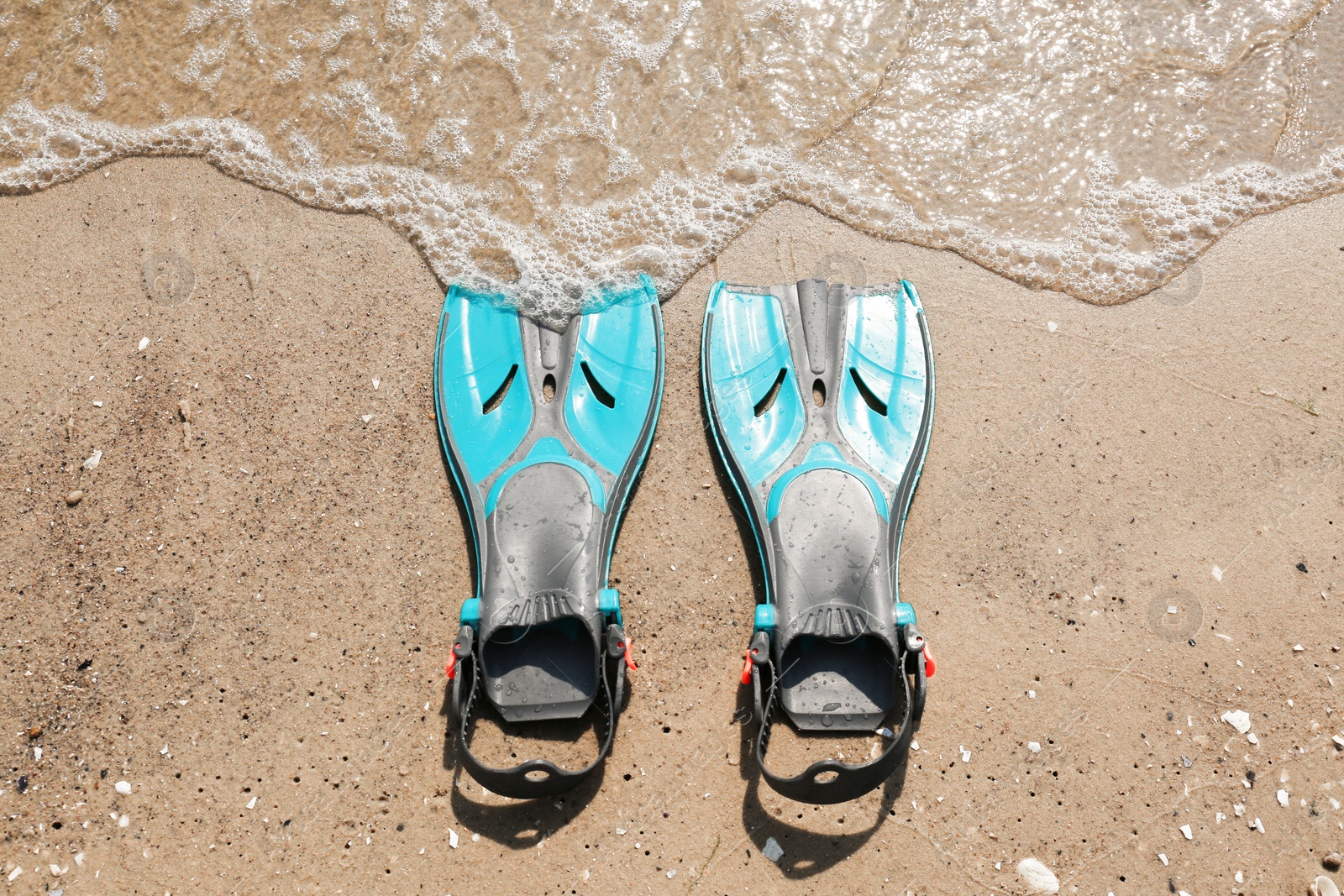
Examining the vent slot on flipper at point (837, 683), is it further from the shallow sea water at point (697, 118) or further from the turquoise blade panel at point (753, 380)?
the shallow sea water at point (697, 118)

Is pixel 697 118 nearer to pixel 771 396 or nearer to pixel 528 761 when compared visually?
pixel 771 396

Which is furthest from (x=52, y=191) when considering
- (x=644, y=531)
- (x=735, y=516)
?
(x=735, y=516)

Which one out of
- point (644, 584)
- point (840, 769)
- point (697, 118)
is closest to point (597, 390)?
point (644, 584)

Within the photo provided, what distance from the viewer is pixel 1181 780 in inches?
94.1

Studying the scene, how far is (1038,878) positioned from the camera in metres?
2.32

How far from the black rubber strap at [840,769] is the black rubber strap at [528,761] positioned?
43cm

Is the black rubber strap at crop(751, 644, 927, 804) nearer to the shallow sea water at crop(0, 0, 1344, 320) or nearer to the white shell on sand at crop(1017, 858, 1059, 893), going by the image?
the white shell on sand at crop(1017, 858, 1059, 893)

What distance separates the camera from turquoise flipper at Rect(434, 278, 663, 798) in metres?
2.41

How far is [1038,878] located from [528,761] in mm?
1535

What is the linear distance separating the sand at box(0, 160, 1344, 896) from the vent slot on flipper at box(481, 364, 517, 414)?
23 centimetres

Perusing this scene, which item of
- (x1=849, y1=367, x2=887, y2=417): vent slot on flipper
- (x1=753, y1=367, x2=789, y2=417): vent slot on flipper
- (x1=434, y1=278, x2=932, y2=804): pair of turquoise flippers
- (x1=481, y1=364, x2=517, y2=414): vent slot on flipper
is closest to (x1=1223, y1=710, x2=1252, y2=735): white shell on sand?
(x1=434, y1=278, x2=932, y2=804): pair of turquoise flippers

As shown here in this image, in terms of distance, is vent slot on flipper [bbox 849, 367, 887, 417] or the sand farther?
vent slot on flipper [bbox 849, 367, 887, 417]

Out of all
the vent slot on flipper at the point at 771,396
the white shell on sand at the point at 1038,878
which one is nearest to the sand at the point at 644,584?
the white shell on sand at the point at 1038,878

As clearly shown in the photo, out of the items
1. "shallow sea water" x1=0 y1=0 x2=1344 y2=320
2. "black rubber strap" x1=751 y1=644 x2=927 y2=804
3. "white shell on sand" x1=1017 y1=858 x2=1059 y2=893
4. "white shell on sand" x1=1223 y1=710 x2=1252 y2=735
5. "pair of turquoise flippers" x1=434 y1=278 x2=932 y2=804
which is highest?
"shallow sea water" x1=0 y1=0 x2=1344 y2=320
